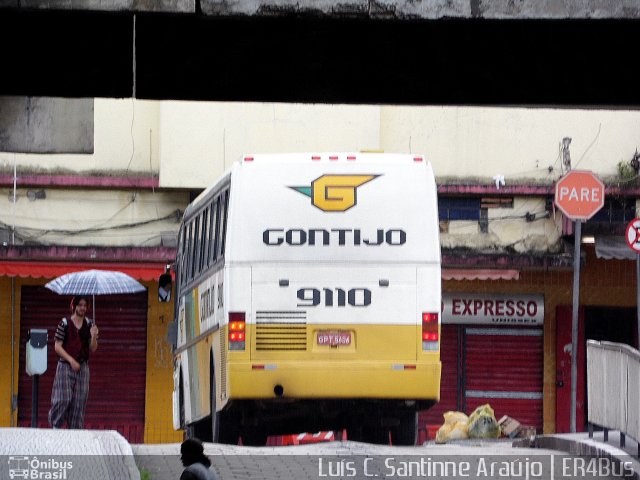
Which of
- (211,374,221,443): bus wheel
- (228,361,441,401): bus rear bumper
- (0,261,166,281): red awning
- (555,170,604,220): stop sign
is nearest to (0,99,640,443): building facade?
(0,261,166,281): red awning

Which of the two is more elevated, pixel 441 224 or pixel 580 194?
pixel 580 194

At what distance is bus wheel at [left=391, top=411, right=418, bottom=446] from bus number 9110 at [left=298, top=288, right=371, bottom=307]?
1.74 meters

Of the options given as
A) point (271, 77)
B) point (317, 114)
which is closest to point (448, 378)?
point (317, 114)

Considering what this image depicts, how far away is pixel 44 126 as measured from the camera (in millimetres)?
12773

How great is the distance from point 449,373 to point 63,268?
296 inches

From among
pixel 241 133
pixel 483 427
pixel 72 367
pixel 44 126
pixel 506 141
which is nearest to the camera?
pixel 44 126

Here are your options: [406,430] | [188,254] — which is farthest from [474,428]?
[188,254]

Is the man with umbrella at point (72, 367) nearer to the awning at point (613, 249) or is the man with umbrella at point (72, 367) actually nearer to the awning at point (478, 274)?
the awning at point (478, 274)

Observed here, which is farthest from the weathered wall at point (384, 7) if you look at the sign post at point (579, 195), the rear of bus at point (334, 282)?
the sign post at point (579, 195)

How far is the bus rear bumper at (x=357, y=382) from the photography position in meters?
18.5

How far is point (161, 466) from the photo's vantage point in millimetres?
14789

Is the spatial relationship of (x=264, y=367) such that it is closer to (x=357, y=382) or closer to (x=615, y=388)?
Result: (x=357, y=382)

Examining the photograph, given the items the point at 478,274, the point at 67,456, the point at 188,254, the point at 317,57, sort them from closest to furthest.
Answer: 1. the point at 317,57
2. the point at 67,456
3. the point at 188,254
4. the point at 478,274

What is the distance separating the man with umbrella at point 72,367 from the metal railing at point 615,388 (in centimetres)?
616
